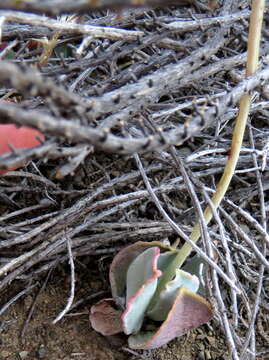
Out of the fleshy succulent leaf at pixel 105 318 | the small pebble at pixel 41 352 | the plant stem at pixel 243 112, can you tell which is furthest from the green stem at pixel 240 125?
the small pebble at pixel 41 352

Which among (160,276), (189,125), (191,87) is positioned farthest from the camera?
(191,87)

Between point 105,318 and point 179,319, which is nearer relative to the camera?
point 179,319

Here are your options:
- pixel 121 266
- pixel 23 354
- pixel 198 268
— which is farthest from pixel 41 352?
pixel 198 268

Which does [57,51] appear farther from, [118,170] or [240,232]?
[240,232]

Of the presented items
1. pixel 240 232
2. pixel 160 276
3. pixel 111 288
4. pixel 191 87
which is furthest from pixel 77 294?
pixel 191 87

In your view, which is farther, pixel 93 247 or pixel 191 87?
pixel 191 87

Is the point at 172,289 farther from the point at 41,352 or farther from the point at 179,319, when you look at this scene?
the point at 41,352
